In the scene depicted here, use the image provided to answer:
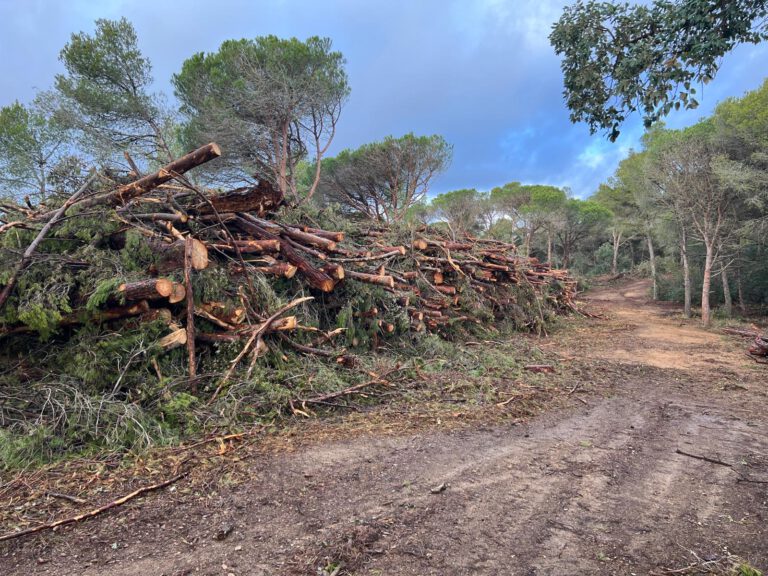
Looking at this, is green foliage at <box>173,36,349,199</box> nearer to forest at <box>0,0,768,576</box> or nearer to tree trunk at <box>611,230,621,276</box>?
forest at <box>0,0,768,576</box>

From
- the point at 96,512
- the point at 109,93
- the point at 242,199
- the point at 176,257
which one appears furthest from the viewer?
the point at 109,93

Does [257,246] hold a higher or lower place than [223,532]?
higher

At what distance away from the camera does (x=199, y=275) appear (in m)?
4.68

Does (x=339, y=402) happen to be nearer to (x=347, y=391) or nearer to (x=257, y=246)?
(x=347, y=391)

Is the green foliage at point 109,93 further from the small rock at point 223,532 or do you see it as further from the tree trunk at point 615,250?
the tree trunk at point 615,250

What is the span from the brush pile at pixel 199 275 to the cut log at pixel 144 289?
12 mm

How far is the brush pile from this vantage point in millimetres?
4027

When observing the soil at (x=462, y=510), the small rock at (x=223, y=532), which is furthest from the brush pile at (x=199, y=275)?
the small rock at (x=223, y=532)

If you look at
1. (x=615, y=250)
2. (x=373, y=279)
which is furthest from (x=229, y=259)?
(x=615, y=250)

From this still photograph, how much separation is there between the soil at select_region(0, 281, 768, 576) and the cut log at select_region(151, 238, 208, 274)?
7.98 ft

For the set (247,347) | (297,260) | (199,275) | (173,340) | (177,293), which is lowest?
(247,347)

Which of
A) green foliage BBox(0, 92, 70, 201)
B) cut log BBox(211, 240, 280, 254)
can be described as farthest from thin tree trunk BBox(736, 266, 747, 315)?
green foliage BBox(0, 92, 70, 201)

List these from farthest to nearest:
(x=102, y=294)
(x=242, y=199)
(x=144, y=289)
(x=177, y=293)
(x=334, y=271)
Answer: (x=334, y=271), (x=242, y=199), (x=177, y=293), (x=144, y=289), (x=102, y=294)

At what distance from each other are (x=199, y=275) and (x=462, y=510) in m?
3.72
